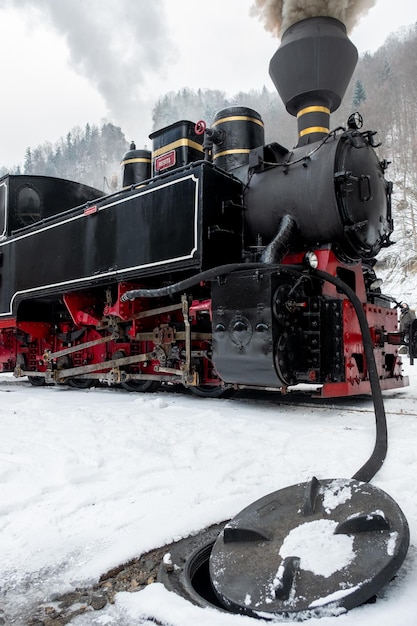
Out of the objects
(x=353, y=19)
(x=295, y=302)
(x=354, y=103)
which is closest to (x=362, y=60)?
(x=354, y=103)

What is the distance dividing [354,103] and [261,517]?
45.6 meters

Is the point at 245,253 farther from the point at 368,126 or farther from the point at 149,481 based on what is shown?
the point at 368,126

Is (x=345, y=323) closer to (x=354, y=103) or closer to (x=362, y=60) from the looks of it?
(x=354, y=103)

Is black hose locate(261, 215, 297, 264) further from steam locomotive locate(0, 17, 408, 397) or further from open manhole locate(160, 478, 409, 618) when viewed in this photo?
open manhole locate(160, 478, 409, 618)

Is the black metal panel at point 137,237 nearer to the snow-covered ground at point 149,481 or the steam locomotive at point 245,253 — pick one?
A: the steam locomotive at point 245,253

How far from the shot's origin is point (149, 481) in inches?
95.7

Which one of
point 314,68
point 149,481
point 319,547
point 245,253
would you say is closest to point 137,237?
point 245,253

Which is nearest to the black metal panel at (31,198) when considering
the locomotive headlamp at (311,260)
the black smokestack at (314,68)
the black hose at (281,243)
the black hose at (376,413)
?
the black smokestack at (314,68)

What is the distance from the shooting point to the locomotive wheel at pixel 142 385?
605 centimetres

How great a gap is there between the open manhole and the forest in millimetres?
11528

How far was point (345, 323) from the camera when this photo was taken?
13.4 ft

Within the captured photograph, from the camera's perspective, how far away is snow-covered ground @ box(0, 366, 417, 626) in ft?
4.80

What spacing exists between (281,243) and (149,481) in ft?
8.24

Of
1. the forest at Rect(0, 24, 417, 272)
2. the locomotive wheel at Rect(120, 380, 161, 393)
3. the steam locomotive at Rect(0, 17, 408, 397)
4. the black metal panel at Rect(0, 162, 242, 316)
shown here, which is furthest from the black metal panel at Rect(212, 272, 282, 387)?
the forest at Rect(0, 24, 417, 272)
